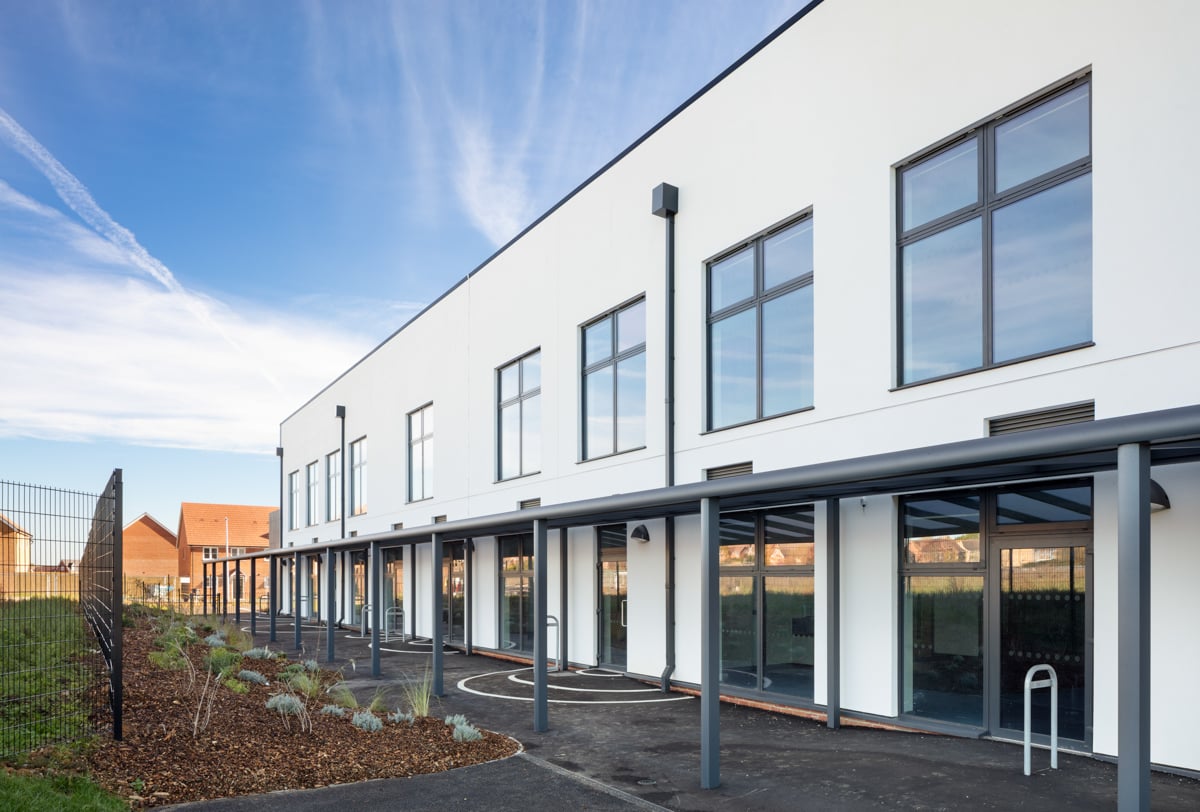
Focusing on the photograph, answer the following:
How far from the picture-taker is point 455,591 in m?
22.3

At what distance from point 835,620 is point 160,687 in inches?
309

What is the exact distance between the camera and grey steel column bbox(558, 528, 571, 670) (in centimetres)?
1618

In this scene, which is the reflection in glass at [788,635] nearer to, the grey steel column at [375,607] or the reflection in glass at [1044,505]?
the reflection in glass at [1044,505]

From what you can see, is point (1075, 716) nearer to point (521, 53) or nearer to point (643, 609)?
point (643, 609)

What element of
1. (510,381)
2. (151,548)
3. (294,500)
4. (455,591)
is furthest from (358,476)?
(151,548)

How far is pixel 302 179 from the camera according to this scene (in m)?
27.4

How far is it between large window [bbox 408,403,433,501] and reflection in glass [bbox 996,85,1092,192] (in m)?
17.3

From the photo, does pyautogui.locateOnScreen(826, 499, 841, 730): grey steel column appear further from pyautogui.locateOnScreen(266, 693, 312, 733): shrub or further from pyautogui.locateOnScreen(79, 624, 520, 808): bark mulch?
pyautogui.locateOnScreen(266, 693, 312, 733): shrub

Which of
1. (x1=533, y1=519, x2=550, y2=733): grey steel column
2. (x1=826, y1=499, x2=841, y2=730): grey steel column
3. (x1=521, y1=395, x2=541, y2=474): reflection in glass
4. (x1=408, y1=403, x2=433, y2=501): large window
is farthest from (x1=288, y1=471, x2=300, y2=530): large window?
(x1=826, y1=499, x2=841, y2=730): grey steel column

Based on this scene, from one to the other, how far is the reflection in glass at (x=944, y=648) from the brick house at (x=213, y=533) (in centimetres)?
6124

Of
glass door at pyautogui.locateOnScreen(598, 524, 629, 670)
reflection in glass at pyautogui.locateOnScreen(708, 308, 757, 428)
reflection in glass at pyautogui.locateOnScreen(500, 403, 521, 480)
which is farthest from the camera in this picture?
reflection in glass at pyautogui.locateOnScreen(500, 403, 521, 480)

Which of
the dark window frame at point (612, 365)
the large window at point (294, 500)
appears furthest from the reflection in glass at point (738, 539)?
the large window at point (294, 500)

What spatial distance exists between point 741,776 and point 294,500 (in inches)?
1347

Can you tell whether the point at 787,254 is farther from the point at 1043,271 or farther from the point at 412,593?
the point at 412,593
